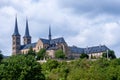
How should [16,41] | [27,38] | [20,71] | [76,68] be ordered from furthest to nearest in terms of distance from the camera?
[27,38]
[16,41]
[76,68]
[20,71]

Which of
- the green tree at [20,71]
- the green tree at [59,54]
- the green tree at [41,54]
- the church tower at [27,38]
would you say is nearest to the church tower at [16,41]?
the church tower at [27,38]

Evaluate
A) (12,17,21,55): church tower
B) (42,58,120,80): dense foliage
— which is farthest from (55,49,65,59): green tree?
(12,17,21,55): church tower

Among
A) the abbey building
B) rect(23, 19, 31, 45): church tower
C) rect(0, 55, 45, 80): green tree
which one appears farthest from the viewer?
rect(23, 19, 31, 45): church tower

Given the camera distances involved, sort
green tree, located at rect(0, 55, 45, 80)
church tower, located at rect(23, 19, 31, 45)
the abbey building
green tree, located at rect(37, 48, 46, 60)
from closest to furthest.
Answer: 1. green tree, located at rect(0, 55, 45, 80)
2. green tree, located at rect(37, 48, 46, 60)
3. the abbey building
4. church tower, located at rect(23, 19, 31, 45)

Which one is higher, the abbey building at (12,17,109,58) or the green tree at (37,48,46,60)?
the abbey building at (12,17,109,58)

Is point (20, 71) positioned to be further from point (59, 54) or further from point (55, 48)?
point (55, 48)

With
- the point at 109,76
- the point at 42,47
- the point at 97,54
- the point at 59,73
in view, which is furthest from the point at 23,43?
the point at 109,76

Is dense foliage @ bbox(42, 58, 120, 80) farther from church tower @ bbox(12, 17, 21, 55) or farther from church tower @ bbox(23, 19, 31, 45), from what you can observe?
church tower @ bbox(23, 19, 31, 45)

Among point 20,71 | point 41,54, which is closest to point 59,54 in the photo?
point 41,54

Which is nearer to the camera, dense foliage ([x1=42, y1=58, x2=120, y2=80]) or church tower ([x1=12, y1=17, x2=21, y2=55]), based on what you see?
dense foliage ([x1=42, y1=58, x2=120, y2=80])

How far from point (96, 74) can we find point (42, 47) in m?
85.0

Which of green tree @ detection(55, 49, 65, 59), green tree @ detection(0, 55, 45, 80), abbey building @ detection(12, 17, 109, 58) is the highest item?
abbey building @ detection(12, 17, 109, 58)

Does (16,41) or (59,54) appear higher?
(16,41)

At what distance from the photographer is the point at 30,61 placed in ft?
210
